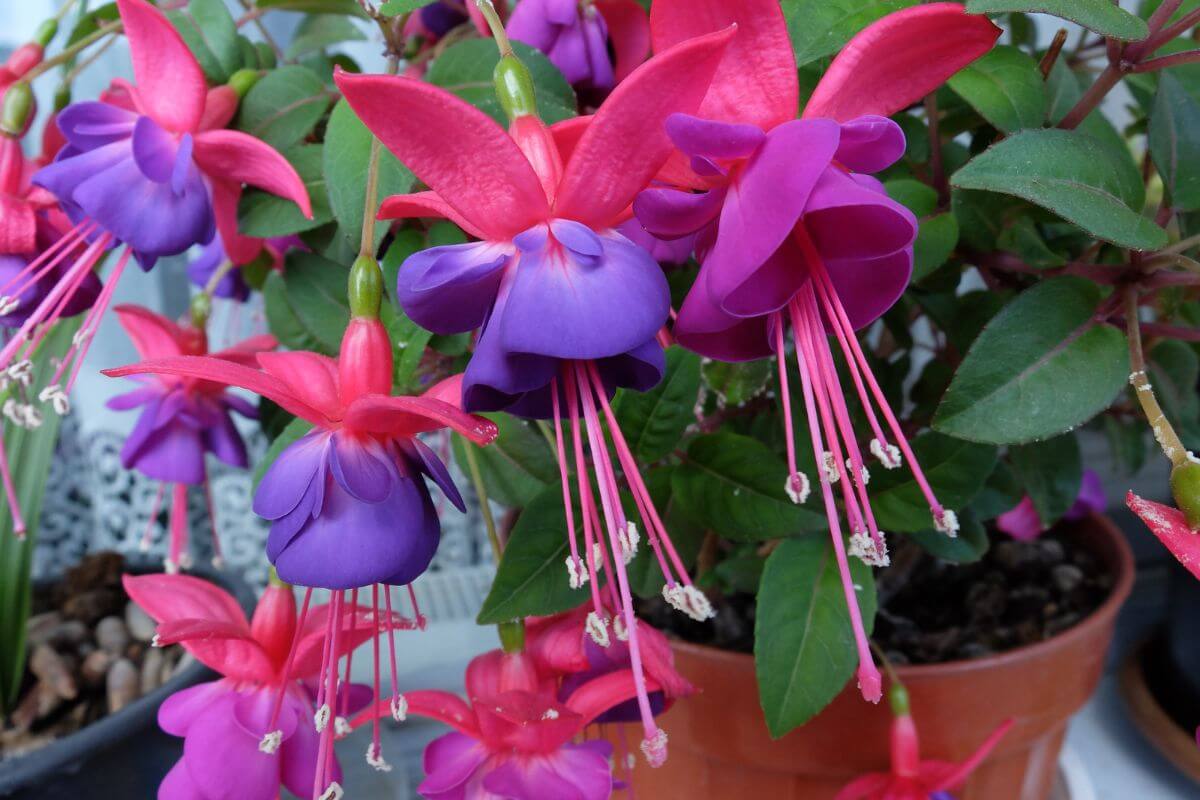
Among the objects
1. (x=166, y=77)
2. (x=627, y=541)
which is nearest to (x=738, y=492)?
(x=627, y=541)

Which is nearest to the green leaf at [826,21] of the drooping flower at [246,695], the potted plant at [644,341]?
the potted plant at [644,341]

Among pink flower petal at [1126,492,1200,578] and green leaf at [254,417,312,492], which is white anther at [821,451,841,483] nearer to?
pink flower petal at [1126,492,1200,578]

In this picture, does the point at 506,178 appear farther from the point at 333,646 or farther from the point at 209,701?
the point at 209,701

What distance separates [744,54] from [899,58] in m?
0.06

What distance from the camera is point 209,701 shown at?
1.49ft

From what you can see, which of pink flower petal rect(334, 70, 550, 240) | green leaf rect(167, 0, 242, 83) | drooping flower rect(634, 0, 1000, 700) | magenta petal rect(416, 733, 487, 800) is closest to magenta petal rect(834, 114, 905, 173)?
Answer: drooping flower rect(634, 0, 1000, 700)

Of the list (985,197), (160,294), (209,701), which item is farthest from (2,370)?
(160,294)

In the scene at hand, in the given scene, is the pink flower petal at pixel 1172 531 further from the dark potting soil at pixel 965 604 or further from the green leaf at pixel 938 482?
the dark potting soil at pixel 965 604

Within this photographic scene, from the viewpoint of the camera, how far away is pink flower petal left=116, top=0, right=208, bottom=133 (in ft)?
1.49

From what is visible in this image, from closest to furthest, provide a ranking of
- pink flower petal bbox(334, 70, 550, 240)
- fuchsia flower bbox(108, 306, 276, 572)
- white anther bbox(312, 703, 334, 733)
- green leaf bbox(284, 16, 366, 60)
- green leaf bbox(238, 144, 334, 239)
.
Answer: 1. pink flower petal bbox(334, 70, 550, 240)
2. white anther bbox(312, 703, 334, 733)
3. green leaf bbox(238, 144, 334, 239)
4. fuchsia flower bbox(108, 306, 276, 572)
5. green leaf bbox(284, 16, 366, 60)

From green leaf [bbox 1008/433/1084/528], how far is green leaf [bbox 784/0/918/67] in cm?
35

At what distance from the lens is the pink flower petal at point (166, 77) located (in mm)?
454

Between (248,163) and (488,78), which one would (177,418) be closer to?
(248,163)

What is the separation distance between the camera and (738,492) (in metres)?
0.49
